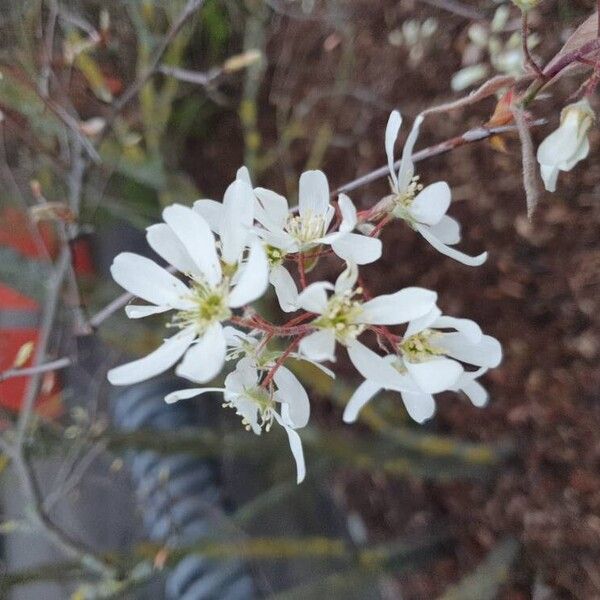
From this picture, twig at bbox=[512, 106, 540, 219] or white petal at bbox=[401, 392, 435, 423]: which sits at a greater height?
twig at bbox=[512, 106, 540, 219]

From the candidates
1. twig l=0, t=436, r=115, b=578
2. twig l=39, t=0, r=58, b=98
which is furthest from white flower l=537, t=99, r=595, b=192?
twig l=0, t=436, r=115, b=578

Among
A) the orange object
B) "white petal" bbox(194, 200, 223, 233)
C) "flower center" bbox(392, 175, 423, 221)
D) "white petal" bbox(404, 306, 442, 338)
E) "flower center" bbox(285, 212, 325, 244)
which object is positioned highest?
the orange object

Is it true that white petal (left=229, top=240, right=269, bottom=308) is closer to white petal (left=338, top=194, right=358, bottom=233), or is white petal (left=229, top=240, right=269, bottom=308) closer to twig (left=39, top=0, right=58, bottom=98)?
white petal (left=338, top=194, right=358, bottom=233)

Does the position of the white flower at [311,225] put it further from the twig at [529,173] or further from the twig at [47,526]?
the twig at [47,526]

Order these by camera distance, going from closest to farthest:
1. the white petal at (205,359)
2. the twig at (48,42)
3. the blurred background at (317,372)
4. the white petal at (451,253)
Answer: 1. the white petal at (205,359)
2. the white petal at (451,253)
3. the twig at (48,42)
4. the blurred background at (317,372)

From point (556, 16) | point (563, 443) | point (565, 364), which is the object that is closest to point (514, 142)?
point (556, 16)

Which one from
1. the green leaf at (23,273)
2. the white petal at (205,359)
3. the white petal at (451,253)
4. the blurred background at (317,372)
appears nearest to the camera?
the white petal at (205,359)

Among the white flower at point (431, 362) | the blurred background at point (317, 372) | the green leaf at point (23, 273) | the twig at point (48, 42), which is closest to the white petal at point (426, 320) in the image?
the white flower at point (431, 362)
